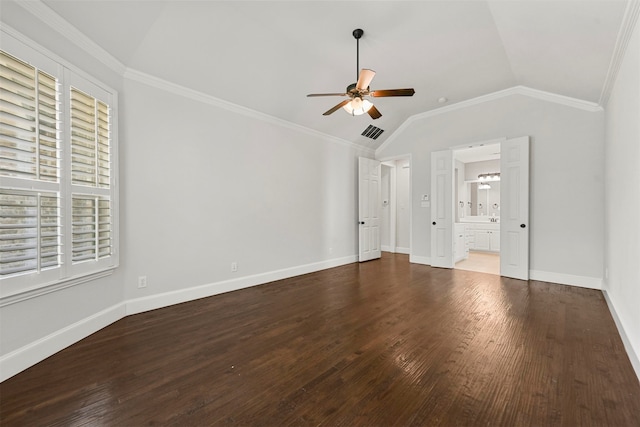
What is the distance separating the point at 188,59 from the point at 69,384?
338 centimetres

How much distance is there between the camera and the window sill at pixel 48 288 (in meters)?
1.95

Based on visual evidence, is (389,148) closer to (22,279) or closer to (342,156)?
(342,156)

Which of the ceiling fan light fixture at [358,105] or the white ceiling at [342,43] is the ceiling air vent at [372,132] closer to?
the white ceiling at [342,43]

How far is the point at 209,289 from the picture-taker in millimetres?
3863

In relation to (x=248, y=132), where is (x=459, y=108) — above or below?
above

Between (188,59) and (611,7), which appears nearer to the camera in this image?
(611,7)

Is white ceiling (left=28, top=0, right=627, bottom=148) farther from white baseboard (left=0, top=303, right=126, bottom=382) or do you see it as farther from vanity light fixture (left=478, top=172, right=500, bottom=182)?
vanity light fixture (left=478, top=172, right=500, bottom=182)

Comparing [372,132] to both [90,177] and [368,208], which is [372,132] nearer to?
[368,208]

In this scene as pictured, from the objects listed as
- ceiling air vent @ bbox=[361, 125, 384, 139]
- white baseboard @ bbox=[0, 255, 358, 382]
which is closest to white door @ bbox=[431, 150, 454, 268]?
ceiling air vent @ bbox=[361, 125, 384, 139]

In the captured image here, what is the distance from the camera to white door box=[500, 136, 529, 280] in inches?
184

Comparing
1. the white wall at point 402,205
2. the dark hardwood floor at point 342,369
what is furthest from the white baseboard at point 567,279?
the white wall at point 402,205

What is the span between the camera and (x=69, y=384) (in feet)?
6.25

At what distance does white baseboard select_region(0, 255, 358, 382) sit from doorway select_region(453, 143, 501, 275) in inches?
209

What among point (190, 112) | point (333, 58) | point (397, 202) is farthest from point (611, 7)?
point (397, 202)
